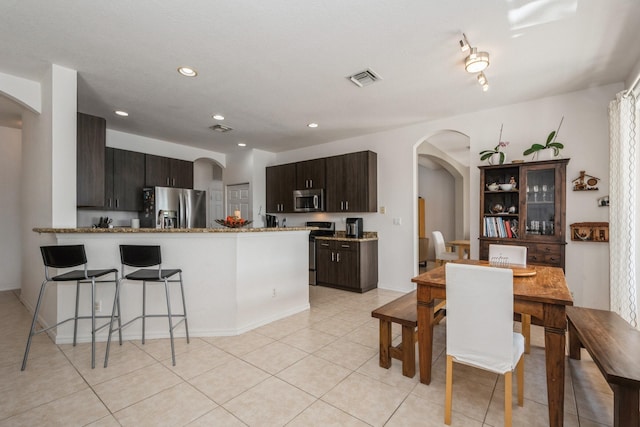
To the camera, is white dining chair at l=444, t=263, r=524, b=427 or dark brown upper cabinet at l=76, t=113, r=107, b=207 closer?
white dining chair at l=444, t=263, r=524, b=427

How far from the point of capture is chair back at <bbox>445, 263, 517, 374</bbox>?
161 centimetres

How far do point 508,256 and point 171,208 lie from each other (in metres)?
5.00

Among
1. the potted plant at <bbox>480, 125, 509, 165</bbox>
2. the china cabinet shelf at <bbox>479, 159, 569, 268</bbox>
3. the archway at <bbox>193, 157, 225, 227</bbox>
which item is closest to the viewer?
the china cabinet shelf at <bbox>479, 159, 569, 268</bbox>

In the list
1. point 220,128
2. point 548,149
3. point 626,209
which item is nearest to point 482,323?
point 626,209

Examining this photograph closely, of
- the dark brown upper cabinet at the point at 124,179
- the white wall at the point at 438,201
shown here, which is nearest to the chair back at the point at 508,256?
the dark brown upper cabinet at the point at 124,179

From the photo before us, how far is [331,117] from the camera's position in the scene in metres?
Result: 4.21

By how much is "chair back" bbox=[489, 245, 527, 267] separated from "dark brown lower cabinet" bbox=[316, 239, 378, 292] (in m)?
2.14

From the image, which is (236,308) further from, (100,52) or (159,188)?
(159,188)

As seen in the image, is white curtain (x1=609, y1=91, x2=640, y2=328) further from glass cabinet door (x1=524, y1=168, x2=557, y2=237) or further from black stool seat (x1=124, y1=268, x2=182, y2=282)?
black stool seat (x1=124, y1=268, x2=182, y2=282)

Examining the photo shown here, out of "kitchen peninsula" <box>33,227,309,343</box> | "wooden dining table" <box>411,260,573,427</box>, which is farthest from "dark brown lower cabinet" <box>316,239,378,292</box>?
"wooden dining table" <box>411,260,573,427</box>

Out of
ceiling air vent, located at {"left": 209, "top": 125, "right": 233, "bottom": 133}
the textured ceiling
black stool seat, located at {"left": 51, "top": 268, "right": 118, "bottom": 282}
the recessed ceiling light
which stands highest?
the textured ceiling

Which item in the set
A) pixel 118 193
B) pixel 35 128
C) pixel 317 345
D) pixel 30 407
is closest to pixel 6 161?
pixel 118 193

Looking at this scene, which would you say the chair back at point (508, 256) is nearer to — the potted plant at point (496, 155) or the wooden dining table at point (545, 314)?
the wooden dining table at point (545, 314)

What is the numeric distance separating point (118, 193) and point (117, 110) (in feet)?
4.60
